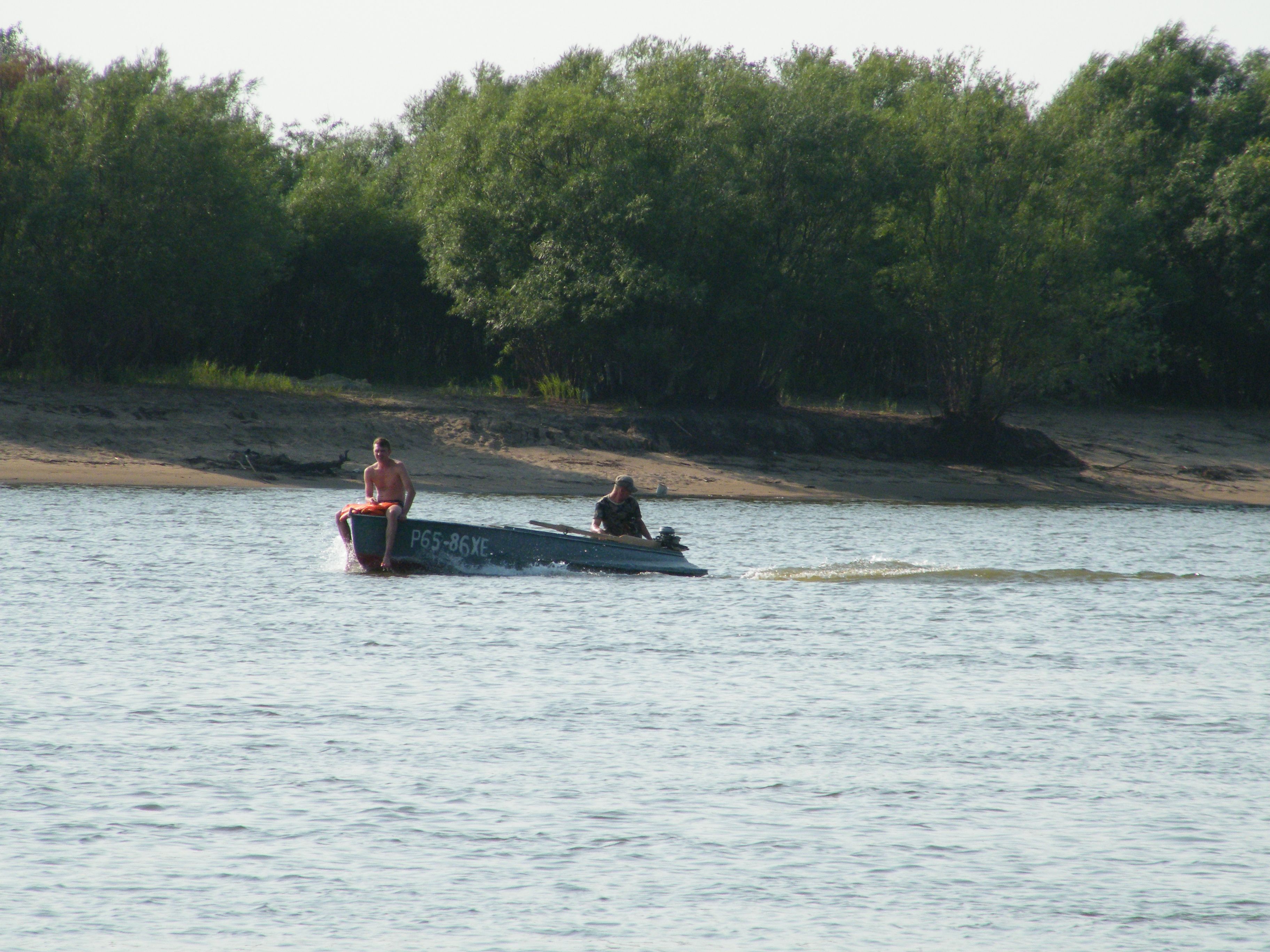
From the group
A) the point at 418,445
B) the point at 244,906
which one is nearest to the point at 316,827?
the point at 244,906

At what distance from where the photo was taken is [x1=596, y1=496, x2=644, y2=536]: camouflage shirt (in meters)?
18.5

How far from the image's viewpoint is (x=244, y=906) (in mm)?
7117

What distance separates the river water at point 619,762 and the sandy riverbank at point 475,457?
8.22 metres

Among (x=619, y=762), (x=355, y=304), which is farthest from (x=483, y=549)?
(x=355, y=304)

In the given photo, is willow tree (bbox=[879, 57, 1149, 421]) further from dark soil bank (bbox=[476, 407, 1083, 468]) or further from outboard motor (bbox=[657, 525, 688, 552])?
outboard motor (bbox=[657, 525, 688, 552])

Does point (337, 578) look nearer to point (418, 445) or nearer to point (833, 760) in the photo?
point (833, 760)

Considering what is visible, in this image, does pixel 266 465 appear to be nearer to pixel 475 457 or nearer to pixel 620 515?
pixel 475 457

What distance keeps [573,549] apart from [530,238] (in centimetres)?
1577

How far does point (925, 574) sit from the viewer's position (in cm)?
1975

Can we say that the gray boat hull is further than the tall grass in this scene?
No

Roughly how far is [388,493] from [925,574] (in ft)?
22.9

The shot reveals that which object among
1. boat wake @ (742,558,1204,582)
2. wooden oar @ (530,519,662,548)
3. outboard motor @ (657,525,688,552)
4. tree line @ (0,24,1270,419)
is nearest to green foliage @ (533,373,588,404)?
tree line @ (0,24,1270,419)

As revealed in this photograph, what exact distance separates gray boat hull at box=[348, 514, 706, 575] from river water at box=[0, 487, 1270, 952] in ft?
0.96

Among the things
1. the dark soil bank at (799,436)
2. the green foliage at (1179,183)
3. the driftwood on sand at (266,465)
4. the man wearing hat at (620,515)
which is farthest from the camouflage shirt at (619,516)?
the green foliage at (1179,183)
